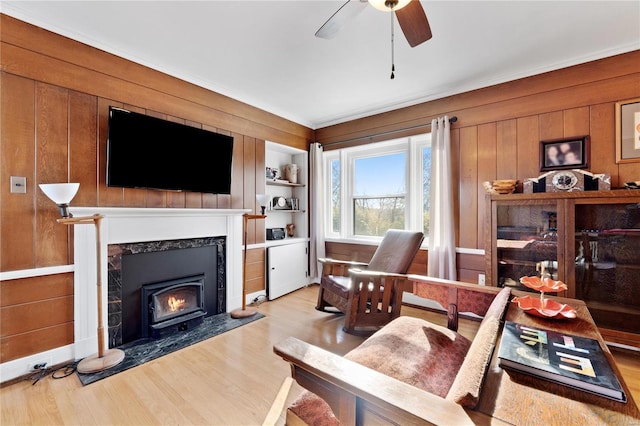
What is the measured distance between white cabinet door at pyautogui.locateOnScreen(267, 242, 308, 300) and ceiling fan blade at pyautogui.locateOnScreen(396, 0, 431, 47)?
282 centimetres

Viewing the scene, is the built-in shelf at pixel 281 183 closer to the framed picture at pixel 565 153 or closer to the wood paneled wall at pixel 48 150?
the wood paneled wall at pixel 48 150

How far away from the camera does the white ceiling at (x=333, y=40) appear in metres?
1.93

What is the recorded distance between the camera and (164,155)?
2.64 meters

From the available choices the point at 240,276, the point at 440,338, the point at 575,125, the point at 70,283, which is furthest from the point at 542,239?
the point at 70,283

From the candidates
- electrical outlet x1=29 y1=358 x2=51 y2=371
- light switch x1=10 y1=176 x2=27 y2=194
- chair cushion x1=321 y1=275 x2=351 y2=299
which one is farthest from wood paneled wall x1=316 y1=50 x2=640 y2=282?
electrical outlet x1=29 y1=358 x2=51 y2=371

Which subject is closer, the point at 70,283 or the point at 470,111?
the point at 70,283

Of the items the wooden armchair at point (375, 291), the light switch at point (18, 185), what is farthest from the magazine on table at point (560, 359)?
the light switch at point (18, 185)

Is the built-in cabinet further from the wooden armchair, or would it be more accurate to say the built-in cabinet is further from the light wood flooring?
the light wood flooring

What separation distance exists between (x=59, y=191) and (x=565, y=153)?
413cm

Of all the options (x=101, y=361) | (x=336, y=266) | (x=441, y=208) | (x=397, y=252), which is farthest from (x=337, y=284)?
(x=101, y=361)

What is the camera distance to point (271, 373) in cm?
205

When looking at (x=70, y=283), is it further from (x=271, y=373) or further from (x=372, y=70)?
(x=372, y=70)

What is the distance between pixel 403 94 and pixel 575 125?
1679 mm

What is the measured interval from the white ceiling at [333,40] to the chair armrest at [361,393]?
82.2 inches
